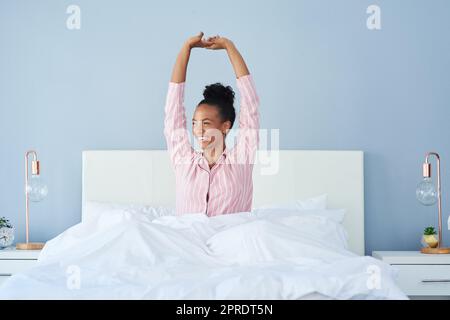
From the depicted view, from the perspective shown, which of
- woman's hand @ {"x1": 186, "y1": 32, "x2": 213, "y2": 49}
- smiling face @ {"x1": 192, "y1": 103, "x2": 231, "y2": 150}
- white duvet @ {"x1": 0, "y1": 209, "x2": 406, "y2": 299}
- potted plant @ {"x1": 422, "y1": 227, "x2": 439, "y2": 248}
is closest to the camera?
white duvet @ {"x1": 0, "y1": 209, "x2": 406, "y2": 299}

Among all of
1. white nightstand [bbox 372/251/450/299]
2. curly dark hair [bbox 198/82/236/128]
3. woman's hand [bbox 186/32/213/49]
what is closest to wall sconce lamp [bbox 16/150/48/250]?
curly dark hair [bbox 198/82/236/128]

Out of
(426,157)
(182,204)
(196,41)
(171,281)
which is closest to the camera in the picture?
(171,281)

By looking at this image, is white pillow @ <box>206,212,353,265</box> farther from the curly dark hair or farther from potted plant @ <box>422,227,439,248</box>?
potted plant @ <box>422,227,439,248</box>

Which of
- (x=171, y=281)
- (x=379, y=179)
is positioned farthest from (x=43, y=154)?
(x=171, y=281)

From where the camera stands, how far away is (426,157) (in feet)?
13.4

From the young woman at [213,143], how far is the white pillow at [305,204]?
2.50 ft

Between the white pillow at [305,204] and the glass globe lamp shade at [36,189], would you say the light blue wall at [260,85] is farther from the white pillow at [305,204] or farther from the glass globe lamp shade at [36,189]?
the white pillow at [305,204]

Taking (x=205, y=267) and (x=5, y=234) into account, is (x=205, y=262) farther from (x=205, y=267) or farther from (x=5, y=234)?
(x=5, y=234)

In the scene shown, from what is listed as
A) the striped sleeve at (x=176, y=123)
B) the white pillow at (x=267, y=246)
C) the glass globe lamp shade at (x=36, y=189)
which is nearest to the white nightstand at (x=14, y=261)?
the glass globe lamp shade at (x=36, y=189)

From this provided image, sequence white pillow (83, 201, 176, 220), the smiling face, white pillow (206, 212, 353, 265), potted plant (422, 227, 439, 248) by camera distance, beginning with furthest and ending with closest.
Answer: potted plant (422, 227, 439, 248) → white pillow (83, 201, 176, 220) → the smiling face → white pillow (206, 212, 353, 265)

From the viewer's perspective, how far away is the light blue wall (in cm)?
430

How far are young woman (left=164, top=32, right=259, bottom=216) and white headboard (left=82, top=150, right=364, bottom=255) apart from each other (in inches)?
35.7

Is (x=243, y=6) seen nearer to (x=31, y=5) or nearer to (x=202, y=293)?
(x=31, y=5)

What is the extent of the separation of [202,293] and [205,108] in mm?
1395
